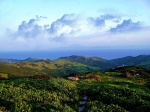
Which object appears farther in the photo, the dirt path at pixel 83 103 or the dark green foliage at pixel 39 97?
the dirt path at pixel 83 103

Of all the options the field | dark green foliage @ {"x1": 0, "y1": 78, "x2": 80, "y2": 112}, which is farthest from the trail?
dark green foliage @ {"x1": 0, "y1": 78, "x2": 80, "y2": 112}

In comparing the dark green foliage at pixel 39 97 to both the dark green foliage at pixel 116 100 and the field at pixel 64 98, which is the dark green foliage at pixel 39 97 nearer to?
the field at pixel 64 98

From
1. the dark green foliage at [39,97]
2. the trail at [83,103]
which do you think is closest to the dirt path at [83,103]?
the trail at [83,103]

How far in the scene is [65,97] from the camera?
32.8 meters

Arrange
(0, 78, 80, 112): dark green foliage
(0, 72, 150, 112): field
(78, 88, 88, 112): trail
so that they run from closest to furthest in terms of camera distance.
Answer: (0, 78, 80, 112): dark green foliage
(0, 72, 150, 112): field
(78, 88, 88, 112): trail

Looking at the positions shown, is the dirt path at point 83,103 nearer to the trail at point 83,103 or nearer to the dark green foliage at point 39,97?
the trail at point 83,103

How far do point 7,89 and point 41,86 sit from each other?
4594 mm

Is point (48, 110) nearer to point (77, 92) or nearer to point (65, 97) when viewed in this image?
point (65, 97)

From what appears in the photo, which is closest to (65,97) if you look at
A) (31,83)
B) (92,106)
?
(92,106)

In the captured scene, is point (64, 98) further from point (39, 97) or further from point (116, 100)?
point (116, 100)

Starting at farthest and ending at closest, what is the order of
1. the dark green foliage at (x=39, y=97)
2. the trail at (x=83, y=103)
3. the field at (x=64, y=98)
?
the trail at (x=83, y=103) → the field at (x=64, y=98) → the dark green foliage at (x=39, y=97)

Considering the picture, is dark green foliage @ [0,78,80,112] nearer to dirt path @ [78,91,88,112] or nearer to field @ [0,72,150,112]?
field @ [0,72,150,112]

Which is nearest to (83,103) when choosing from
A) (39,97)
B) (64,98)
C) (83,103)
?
(83,103)

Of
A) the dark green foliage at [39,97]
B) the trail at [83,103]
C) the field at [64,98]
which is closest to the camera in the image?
the dark green foliage at [39,97]
